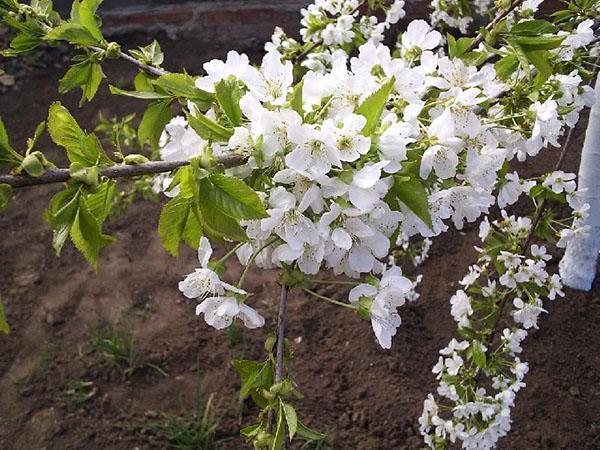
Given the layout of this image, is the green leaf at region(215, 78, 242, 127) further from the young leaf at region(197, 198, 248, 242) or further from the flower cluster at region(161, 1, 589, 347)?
the young leaf at region(197, 198, 248, 242)

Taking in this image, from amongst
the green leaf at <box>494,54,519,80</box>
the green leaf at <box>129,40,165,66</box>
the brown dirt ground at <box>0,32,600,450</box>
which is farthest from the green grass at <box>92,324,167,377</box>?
the green leaf at <box>494,54,519,80</box>

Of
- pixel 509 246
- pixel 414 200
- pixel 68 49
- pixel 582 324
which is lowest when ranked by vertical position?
pixel 582 324

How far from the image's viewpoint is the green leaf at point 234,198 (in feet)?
2.23

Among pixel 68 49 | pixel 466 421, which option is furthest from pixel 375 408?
pixel 68 49

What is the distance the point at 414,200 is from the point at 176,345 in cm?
159

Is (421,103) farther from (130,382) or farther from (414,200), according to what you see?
(130,382)

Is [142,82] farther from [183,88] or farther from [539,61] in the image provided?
[539,61]

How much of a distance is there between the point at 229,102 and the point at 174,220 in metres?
0.15

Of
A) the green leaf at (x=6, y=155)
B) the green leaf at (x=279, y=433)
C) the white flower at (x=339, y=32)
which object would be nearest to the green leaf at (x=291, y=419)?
the green leaf at (x=279, y=433)

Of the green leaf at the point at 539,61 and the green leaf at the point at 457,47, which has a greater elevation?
the green leaf at the point at 457,47

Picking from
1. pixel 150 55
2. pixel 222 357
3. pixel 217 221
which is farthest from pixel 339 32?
pixel 222 357

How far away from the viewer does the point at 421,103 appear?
82cm

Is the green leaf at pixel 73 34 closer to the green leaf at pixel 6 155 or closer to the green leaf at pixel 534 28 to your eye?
the green leaf at pixel 6 155

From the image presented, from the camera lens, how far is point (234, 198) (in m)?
0.68
